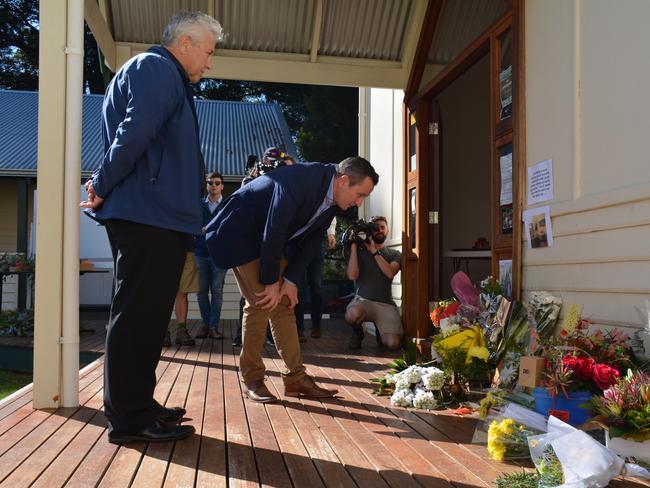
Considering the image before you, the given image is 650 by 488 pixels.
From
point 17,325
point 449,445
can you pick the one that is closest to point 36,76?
point 17,325

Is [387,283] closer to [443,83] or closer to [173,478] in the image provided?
[443,83]

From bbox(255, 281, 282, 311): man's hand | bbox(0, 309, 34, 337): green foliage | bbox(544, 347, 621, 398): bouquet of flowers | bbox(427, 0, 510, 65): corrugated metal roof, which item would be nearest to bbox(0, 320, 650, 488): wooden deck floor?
bbox(544, 347, 621, 398): bouquet of flowers

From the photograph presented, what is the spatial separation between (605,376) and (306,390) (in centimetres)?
164

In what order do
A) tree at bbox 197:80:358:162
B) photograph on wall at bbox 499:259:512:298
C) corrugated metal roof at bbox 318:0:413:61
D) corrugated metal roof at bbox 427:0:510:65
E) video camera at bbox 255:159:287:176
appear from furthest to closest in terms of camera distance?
1. tree at bbox 197:80:358:162
2. corrugated metal roof at bbox 318:0:413:61
3. video camera at bbox 255:159:287:176
4. corrugated metal roof at bbox 427:0:510:65
5. photograph on wall at bbox 499:259:512:298

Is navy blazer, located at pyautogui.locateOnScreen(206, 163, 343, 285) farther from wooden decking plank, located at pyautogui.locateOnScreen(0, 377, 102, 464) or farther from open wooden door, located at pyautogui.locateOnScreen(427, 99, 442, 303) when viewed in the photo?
open wooden door, located at pyautogui.locateOnScreen(427, 99, 442, 303)

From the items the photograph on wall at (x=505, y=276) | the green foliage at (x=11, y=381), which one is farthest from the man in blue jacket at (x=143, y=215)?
the green foliage at (x=11, y=381)

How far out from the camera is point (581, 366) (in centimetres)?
251

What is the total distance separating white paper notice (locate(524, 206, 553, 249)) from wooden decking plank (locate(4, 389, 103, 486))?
2.39 metres

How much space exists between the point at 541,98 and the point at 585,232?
829 mm

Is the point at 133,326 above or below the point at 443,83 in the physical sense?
below

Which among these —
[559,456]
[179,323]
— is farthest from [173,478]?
[179,323]

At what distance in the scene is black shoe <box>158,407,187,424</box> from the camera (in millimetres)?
2811

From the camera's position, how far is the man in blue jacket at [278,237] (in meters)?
3.13

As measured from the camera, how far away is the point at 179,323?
5848mm
